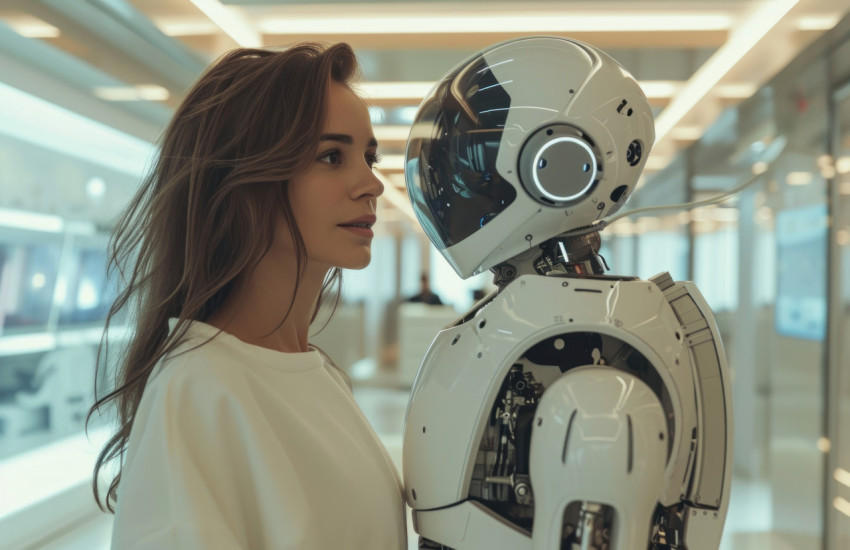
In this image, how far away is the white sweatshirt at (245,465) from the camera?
0.91 meters

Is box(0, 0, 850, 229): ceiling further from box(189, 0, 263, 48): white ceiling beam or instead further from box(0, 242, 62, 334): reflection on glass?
box(0, 242, 62, 334): reflection on glass

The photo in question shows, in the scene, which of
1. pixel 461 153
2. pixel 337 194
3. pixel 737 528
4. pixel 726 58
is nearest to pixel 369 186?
pixel 337 194

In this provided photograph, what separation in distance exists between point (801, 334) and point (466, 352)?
371 centimetres

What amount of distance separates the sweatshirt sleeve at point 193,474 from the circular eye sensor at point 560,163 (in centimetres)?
59

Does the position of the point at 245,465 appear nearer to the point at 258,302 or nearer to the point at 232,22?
the point at 258,302

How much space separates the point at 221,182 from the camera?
3.82 feet

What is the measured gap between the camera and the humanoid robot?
105 centimetres

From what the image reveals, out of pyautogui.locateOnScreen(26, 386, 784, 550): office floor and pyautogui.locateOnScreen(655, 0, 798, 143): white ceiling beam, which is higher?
pyautogui.locateOnScreen(655, 0, 798, 143): white ceiling beam

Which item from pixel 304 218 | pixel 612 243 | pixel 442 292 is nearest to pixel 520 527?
pixel 304 218

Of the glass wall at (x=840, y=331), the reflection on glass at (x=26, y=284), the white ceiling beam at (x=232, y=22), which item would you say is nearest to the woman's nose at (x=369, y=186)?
the white ceiling beam at (x=232, y=22)

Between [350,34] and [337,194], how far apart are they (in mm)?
3038

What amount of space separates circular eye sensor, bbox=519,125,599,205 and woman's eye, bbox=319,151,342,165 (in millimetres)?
336

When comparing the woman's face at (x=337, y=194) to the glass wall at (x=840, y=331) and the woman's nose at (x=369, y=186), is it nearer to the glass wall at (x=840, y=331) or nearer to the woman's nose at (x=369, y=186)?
the woman's nose at (x=369, y=186)

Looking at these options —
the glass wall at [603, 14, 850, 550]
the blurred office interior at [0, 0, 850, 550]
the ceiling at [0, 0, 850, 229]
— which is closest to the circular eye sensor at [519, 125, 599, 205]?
the blurred office interior at [0, 0, 850, 550]
